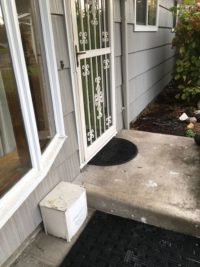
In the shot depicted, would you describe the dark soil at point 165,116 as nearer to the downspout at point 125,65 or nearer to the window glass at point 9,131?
the downspout at point 125,65

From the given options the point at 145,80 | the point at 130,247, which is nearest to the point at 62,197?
the point at 130,247

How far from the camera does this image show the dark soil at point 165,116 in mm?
3449

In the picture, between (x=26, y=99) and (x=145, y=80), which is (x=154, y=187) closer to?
(x=26, y=99)

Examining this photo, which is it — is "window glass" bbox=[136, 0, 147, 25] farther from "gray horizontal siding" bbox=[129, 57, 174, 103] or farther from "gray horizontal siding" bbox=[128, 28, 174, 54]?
"gray horizontal siding" bbox=[129, 57, 174, 103]

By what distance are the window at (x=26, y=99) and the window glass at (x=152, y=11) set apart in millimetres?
2944

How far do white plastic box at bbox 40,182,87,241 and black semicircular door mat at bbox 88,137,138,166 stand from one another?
631 millimetres

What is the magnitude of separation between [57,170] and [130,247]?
2.43 ft

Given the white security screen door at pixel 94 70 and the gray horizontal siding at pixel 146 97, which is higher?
the white security screen door at pixel 94 70

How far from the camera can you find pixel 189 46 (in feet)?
13.3

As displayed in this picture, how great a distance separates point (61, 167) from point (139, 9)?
283cm

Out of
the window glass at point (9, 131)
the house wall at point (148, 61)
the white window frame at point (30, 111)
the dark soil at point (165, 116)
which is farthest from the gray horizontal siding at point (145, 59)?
the window glass at point (9, 131)

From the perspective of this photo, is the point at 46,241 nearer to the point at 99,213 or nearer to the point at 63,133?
the point at 99,213

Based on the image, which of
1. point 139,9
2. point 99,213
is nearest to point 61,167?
point 99,213

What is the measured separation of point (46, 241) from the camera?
1.65 meters
